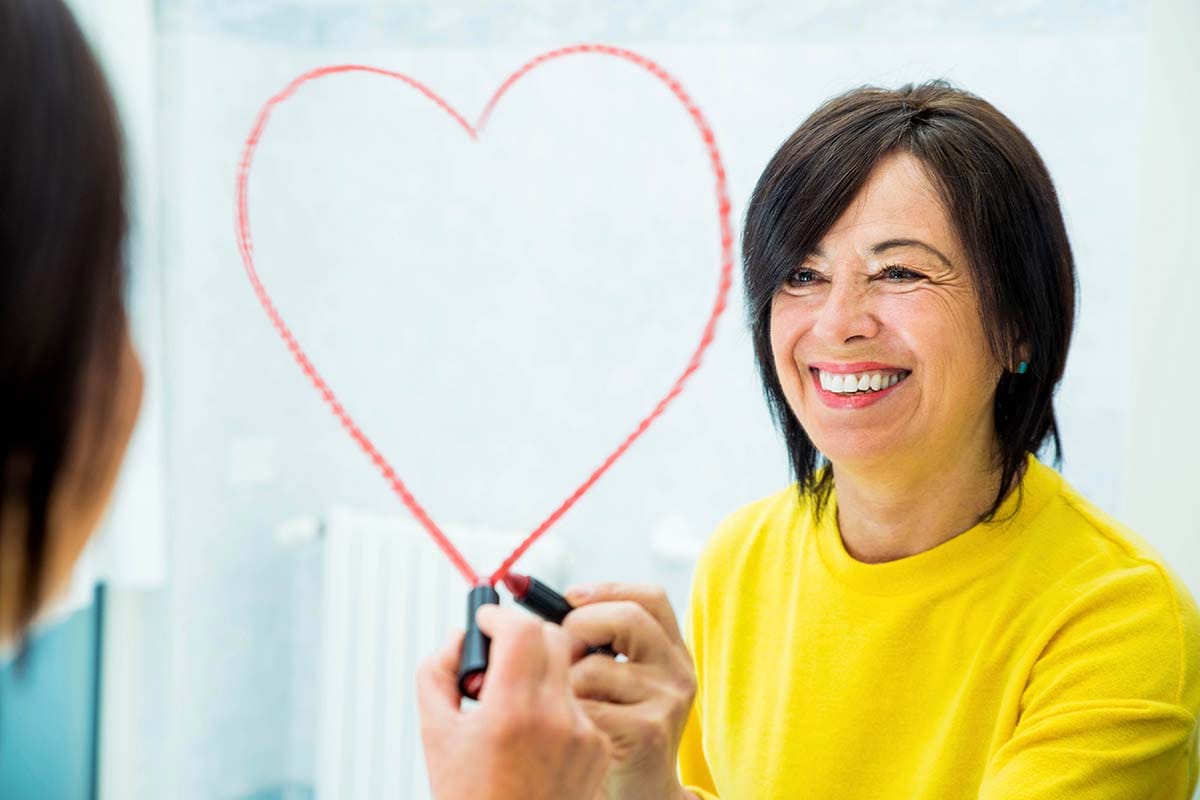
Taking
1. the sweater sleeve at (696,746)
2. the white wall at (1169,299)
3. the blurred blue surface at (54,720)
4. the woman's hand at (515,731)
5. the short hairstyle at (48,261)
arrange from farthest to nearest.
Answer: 1. the blurred blue surface at (54,720)
2. the white wall at (1169,299)
3. the sweater sleeve at (696,746)
4. the woman's hand at (515,731)
5. the short hairstyle at (48,261)

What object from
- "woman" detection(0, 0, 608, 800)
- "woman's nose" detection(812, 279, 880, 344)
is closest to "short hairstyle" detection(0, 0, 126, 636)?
"woman" detection(0, 0, 608, 800)

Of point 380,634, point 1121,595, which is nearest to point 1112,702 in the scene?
point 1121,595

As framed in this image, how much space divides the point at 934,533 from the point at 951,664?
124mm

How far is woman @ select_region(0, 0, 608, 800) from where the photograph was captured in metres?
0.49

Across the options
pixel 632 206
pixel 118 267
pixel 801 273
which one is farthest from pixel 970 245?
pixel 632 206

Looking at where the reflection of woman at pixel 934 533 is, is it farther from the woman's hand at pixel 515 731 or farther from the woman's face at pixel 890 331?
the woman's hand at pixel 515 731

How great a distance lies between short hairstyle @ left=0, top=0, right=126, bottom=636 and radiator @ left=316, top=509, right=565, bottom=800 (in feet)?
4.85

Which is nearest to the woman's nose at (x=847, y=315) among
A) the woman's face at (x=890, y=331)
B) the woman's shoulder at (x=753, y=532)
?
the woman's face at (x=890, y=331)

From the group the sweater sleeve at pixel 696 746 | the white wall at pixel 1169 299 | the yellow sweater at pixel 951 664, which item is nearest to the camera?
the yellow sweater at pixel 951 664

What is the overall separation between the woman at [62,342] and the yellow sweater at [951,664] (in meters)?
0.45

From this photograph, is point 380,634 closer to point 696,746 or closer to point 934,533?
point 696,746

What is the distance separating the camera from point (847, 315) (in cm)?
97

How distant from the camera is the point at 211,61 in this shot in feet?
6.80

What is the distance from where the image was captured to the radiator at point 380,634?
2.07 metres
